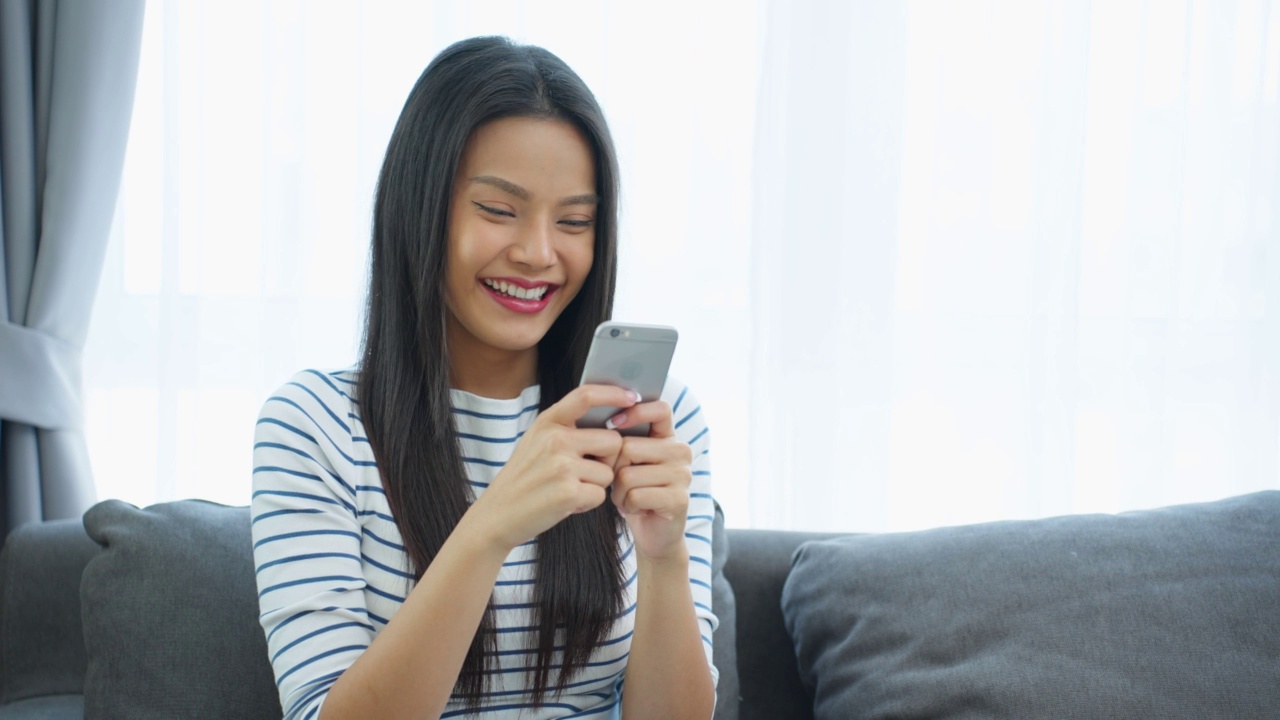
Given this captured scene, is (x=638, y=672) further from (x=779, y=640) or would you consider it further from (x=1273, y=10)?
(x=1273, y=10)

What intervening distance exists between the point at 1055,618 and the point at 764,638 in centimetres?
47

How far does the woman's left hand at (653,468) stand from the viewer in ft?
3.33

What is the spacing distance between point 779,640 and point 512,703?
0.62 m

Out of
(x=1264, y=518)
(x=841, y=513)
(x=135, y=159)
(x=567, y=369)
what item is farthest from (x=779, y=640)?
(x=135, y=159)

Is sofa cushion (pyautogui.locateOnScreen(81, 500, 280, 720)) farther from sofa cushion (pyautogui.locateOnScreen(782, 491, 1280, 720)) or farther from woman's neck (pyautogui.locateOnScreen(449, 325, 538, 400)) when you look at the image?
sofa cushion (pyautogui.locateOnScreen(782, 491, 1280, 720))

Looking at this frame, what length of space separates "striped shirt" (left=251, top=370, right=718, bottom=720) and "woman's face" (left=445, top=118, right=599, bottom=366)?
0.47 ft

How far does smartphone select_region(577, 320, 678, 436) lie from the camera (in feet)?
3.12

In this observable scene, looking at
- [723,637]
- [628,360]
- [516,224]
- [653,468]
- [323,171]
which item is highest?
[323,171]

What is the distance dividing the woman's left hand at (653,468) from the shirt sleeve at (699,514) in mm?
217

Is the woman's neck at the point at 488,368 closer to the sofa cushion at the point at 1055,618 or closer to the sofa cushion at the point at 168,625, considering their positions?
the sofa cushion at the point at 168,625

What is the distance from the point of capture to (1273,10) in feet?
6.79

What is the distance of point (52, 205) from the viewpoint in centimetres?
195

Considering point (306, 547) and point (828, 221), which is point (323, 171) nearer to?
point (828, 221)

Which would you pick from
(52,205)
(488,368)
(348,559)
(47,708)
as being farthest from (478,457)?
(52,205)
